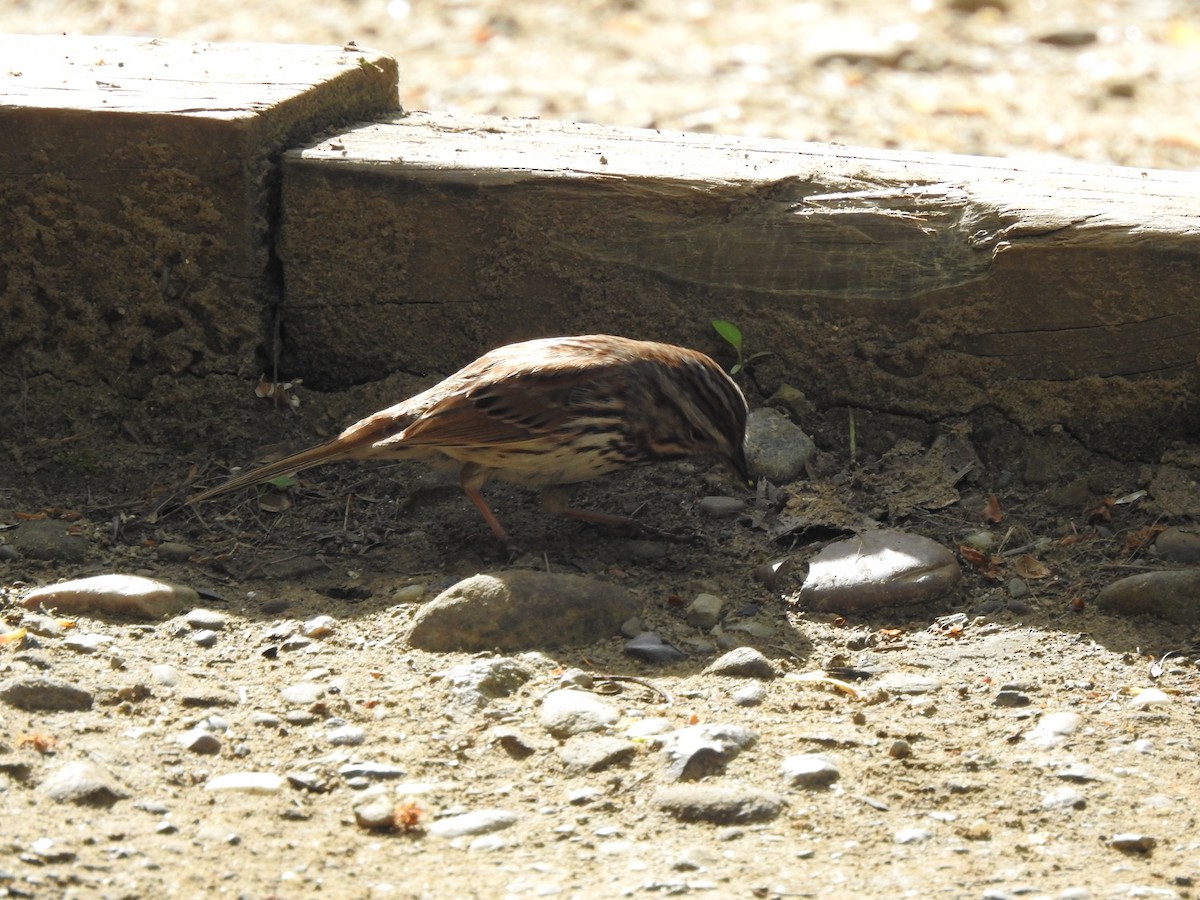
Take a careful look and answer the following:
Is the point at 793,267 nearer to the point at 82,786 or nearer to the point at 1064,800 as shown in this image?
the point at 1064,800

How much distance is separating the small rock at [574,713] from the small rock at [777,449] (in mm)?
1686

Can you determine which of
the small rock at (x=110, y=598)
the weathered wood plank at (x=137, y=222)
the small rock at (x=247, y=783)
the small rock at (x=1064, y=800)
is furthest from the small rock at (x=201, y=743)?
the weathered wood plank at (x=137, y=222)

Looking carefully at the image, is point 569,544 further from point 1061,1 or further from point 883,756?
point 1061,1

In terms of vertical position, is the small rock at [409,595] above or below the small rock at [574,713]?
above

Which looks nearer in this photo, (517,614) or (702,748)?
(702,748)

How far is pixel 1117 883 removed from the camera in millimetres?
3674

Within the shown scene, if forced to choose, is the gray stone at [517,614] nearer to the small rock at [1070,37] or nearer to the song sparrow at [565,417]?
the song sparrow at [565,417]

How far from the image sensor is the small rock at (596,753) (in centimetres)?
421

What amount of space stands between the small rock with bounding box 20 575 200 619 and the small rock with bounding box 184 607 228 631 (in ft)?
0.24

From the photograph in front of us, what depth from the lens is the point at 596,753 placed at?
4.25 meters

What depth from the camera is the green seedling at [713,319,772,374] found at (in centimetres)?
606

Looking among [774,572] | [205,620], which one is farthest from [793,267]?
[205,620]

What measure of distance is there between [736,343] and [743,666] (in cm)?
167

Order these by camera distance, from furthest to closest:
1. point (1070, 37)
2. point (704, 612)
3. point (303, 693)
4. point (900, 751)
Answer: point (1070, 37) < point (704, 612) < point (303, 693) < point (900, 751)
